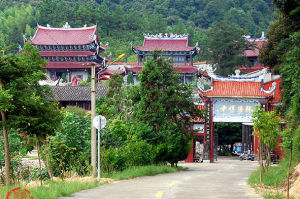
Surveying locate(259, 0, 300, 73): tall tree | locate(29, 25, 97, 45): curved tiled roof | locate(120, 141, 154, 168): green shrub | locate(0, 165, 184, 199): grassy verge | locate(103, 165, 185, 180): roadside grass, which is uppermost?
locate(29, 25, 97, 45): curved tiled roof

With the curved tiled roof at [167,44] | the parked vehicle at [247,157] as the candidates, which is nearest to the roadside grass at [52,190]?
the parked vehicle at [247,157]

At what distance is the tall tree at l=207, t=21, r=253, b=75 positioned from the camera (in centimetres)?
7238

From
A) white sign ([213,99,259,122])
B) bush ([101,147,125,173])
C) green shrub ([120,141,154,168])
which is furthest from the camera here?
white sign ([213,99,259,122])

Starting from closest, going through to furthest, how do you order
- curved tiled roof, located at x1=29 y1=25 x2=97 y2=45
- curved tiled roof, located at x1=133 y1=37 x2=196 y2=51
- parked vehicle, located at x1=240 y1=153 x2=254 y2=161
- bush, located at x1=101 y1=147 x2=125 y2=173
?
bush, located at x1=101 y1=147 x2=125 y2=173
parked vehicle, located at x1=240 y1=153 x2=254 y2=161
curved tiled roof, located at x1=133 y1=37 x2=196 y2=51
curved tiled roof, located at x1=29 y1=25 x2=97 y2=45

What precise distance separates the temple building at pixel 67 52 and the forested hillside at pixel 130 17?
15.8ft


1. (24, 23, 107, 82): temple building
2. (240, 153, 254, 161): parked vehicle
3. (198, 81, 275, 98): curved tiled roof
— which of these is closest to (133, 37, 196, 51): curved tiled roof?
(24, 23, 107, 82): temple building

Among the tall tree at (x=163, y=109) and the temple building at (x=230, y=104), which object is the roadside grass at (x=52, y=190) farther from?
the temple building at (x=230, y=104)

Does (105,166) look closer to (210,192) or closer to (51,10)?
(210,192)

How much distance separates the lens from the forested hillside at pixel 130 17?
345ft

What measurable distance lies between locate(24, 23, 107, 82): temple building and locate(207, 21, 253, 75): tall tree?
58.2 ft

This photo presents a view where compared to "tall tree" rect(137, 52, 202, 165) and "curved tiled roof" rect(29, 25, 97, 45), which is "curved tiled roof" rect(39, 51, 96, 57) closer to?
"curved tiled roof" rect(29, 25, 97, 45)

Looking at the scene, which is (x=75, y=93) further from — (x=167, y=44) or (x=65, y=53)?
(x=65, y=53)

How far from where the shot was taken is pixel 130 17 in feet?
364

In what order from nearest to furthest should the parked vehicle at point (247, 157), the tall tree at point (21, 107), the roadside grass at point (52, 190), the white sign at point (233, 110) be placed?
the roadside grass at point (52, 190)
the tall tree at point (21, 107)
the white sign at point (233, 110)
the parked vehicle at point (247, 157)
